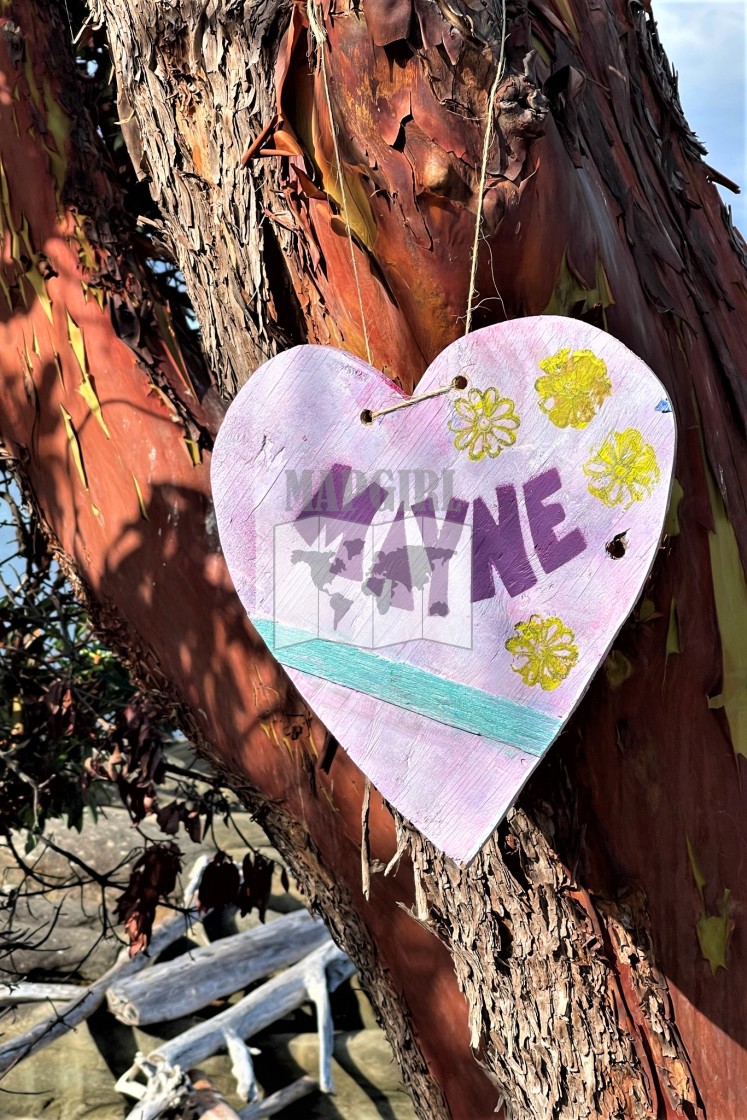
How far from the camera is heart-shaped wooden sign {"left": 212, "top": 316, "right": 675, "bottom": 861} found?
1.02m

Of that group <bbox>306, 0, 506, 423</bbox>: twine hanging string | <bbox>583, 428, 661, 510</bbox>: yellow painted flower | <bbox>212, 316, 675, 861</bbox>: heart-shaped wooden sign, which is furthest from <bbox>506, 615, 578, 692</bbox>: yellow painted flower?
<bbox>306, 0, 506, 423</bbox>: twine hanging string

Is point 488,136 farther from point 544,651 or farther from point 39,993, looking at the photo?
point 39,993

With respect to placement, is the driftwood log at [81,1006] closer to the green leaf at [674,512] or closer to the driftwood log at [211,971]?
the driftwood log at [211,971]

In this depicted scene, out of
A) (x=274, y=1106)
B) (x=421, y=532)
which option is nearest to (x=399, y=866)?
(x=421, y=532)

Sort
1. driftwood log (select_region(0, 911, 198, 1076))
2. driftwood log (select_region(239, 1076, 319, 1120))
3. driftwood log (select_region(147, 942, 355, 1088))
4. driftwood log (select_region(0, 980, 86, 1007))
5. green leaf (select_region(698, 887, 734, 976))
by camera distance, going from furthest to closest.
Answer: driftwood log (select_region(0, 980, 86, 1007)), driftwood log (select_region(147, 942, 355, 1088)), driftwood log (select_region(239, 1076, 319, 1120)), driftwood log (select_region(0, 911, 198, 1076)), green leaf (select_region(698, 887, 734, 976))

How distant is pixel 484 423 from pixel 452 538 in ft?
0.41

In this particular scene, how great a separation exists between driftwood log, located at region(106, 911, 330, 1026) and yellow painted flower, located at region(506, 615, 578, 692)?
477 cm

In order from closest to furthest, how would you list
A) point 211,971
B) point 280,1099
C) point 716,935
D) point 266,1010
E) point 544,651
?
point 544,651 < point 716,935 < point 280,1099 < point 266,1010 < point 211,971

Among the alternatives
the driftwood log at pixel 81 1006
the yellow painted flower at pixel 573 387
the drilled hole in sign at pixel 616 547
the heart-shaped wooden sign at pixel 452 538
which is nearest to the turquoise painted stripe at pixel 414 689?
the heart-shaped wooden sign at pixel 452 538

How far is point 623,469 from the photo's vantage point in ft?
3.33

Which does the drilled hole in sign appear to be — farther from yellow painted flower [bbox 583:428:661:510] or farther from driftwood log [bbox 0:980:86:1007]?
driftwood log [bbox 0:980:86:1007]

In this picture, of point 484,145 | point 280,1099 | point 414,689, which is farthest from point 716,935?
point 280,1099

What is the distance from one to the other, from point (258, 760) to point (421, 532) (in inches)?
25.2

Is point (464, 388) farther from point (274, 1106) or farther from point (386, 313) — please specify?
point (274, 1106)
